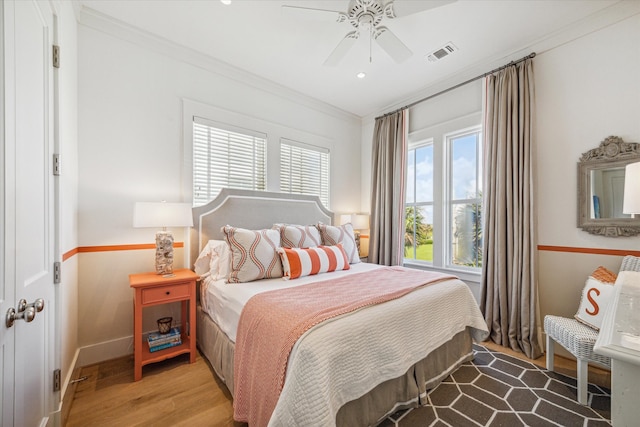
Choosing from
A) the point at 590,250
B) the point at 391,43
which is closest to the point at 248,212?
the point at 391,43

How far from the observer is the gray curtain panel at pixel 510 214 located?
2.42 metres

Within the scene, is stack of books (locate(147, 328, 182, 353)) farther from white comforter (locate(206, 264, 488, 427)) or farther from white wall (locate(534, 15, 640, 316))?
white wall (locate(534, 15, 640, 316))

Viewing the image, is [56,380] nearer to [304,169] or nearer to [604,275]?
[304,169]

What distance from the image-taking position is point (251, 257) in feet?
7.17

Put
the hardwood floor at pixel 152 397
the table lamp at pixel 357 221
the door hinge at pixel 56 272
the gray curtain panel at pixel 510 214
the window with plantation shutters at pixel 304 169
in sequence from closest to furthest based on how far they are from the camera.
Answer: the door hinge at pixel 56 272, the hardwood floor at pixel 152 397, the gray curtain panel at pixel 510 214, the window with plantation shutters at pixel 304 169, the table lamp at pixel 357 221

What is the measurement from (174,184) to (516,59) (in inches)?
145

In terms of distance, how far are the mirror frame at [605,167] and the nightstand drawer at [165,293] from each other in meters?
3.45

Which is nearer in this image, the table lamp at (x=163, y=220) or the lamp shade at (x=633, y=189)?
the lamp shade at (x=633, y=189)

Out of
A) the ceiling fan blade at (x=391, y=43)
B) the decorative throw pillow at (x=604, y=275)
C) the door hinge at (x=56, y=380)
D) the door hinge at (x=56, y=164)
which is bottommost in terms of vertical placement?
the door hinge at (x=56, y=380)

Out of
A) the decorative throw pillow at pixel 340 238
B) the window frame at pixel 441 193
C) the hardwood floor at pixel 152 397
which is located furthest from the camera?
the window frame at pixel 441 193

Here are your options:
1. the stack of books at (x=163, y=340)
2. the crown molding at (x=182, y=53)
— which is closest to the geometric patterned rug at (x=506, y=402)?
the stack of books at (x=163, y=340)

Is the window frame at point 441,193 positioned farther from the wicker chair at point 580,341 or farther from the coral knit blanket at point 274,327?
the coral knit blanket at point 274,327

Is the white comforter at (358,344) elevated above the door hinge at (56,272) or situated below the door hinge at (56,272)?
below

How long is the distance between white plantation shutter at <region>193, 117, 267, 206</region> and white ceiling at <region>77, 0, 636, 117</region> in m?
0.75
